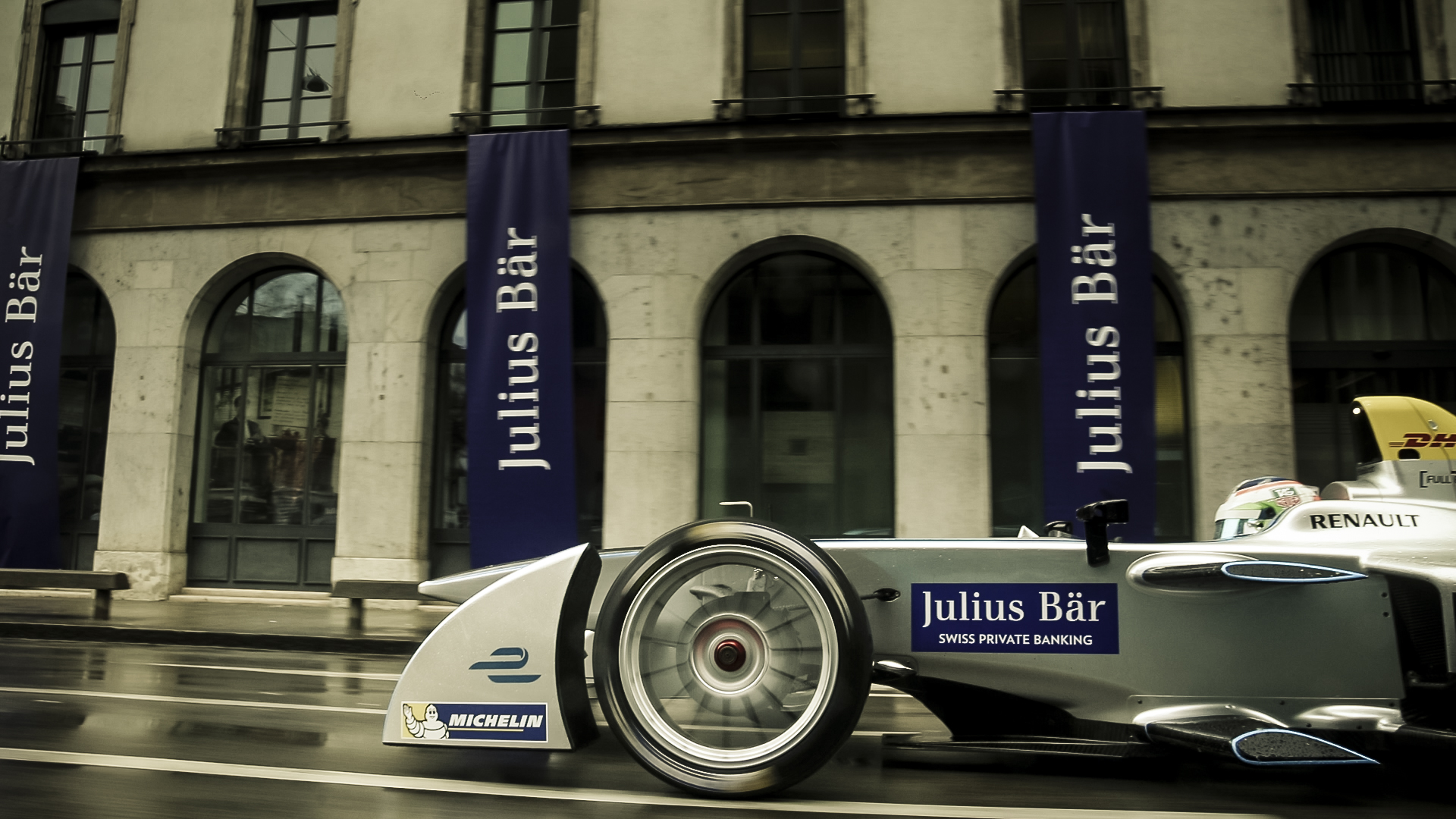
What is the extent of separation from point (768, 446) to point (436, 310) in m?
4.55

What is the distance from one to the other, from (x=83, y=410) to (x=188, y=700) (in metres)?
10.1

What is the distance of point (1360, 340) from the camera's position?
1011 cm

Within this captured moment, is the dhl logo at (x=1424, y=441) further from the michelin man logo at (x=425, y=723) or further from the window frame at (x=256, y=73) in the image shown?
the window frame at (x=256, y=73)

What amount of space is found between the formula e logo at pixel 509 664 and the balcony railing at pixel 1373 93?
11.1 metres

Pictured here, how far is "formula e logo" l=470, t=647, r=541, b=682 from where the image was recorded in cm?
267

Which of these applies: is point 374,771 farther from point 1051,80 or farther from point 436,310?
point 1051,80

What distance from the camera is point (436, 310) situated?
10.9 metres

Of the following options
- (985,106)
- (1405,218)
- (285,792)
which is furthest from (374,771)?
(1405,218)

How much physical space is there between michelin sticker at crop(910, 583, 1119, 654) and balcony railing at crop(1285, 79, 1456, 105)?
9857mm

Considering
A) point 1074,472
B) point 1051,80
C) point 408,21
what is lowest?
point 1074,472

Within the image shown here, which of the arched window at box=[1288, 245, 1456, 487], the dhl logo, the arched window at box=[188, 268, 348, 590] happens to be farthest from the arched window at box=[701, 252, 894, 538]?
the dhl logo

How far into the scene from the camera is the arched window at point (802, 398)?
33.8 ft

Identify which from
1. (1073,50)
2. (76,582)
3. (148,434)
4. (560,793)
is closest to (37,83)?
(148,434)

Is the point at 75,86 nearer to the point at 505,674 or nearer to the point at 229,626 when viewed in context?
the point at 229,626
